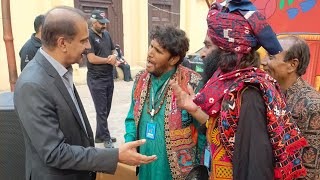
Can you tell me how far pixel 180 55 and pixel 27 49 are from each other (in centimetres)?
271

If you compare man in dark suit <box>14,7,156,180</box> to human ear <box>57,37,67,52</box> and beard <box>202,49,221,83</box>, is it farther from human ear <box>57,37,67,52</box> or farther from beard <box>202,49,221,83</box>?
beard <box>202,49,221,83</box>

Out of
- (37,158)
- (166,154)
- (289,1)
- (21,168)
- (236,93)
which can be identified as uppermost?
(289,1)

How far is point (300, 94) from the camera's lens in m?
1.70

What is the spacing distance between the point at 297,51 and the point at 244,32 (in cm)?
71

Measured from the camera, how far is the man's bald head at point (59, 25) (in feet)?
4.85

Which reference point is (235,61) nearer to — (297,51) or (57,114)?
(297,51)

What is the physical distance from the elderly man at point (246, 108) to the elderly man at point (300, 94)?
329 mm

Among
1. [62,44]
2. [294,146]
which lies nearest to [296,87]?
[294,146]

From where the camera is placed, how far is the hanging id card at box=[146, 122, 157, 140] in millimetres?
1959

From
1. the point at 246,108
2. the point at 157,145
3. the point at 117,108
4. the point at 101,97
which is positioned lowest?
the point at 117,108

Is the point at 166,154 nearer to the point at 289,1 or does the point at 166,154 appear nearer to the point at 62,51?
the point at 62,51

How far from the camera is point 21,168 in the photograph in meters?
2.21

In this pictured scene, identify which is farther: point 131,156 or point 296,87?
point 296,87

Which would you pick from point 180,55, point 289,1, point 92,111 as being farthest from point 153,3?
point 180,55
